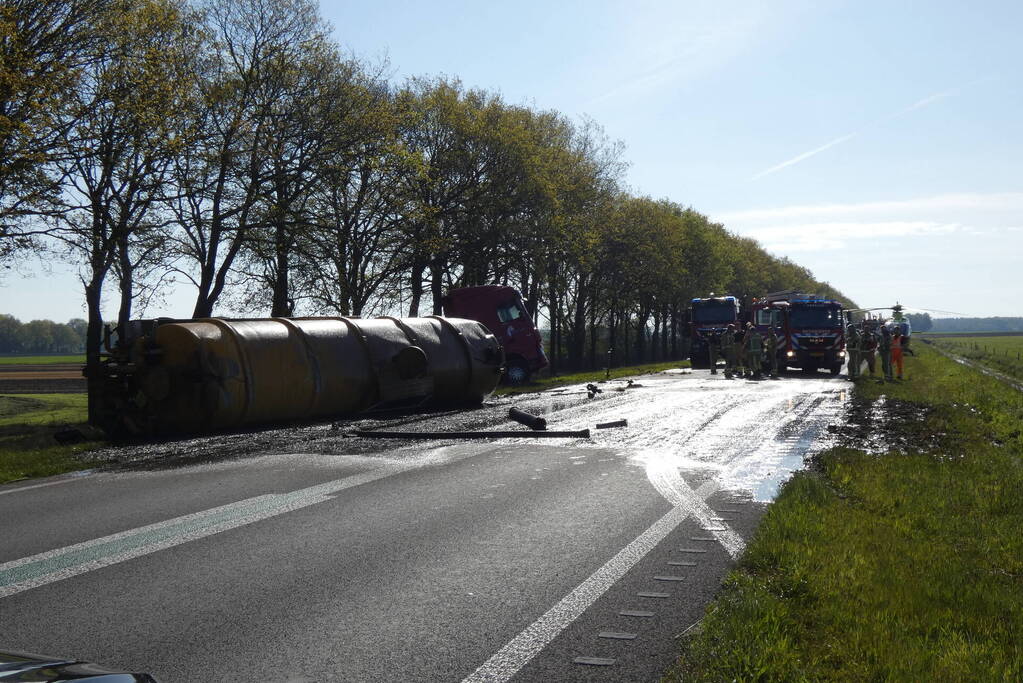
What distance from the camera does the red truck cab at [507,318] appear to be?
33062 mm

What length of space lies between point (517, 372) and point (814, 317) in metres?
12.5

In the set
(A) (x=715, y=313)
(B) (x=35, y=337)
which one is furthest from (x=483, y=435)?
(B) (x=35, y=337)

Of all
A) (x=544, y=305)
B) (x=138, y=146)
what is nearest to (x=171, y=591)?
(x=138, y=146)

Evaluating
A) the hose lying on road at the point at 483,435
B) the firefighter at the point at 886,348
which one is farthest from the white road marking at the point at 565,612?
the firefighter at the point at 886,348

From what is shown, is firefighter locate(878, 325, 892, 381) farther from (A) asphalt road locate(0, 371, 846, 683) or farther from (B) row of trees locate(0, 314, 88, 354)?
(B) row of trees locate(0, 314, 88, 354)

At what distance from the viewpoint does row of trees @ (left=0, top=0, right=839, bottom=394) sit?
20.1 m

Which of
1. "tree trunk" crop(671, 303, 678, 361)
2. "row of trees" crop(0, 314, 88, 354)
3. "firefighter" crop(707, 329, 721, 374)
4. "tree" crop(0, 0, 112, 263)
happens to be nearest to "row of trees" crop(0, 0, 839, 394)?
"tree" crop(0, 0, 112, 263)

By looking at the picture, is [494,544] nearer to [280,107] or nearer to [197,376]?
[197,376]

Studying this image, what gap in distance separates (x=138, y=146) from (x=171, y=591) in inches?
716

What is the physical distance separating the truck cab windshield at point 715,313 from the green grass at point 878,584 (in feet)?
115

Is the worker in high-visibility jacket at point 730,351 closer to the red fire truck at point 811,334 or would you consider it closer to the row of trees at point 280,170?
the red fire truck at point 811,334

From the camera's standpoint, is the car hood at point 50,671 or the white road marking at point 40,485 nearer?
the car hood at point 50,671

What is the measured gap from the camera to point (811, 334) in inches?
1500

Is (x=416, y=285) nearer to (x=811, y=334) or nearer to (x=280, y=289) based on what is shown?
(x=280, y=289)
